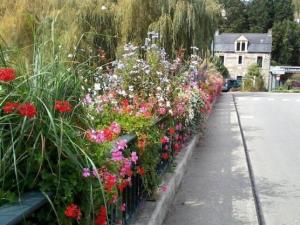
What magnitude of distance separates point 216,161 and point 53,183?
503 cm

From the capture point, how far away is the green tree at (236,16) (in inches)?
3834

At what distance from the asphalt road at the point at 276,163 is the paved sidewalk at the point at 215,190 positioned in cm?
19

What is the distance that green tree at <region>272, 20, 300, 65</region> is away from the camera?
7888 cm

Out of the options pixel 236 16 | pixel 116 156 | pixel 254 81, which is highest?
pixel 236 16

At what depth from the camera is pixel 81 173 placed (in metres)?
2.22

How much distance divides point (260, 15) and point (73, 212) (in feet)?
329

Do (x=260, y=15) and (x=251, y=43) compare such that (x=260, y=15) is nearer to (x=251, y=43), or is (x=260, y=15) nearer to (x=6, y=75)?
(x=251, y=43)

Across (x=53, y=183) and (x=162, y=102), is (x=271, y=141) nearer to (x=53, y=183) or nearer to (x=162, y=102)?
(x=162, y=102)

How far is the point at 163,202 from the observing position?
419 centimetres

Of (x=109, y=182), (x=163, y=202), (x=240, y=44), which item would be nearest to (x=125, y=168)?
(x=109, y=182)

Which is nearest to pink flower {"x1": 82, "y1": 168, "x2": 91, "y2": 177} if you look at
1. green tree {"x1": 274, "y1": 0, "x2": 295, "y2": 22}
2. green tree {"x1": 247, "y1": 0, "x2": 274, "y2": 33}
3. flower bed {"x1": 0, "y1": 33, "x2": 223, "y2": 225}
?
flower bed {"x1": 0, "y1": 33, "x2": 223, "y2": 225}

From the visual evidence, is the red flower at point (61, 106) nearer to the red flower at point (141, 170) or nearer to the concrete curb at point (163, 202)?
the red flower at point (141, 170)

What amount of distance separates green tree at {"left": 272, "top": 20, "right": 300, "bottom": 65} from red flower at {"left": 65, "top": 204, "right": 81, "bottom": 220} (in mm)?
80043

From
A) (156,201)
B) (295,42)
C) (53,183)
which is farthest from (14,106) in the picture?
(295,42)
